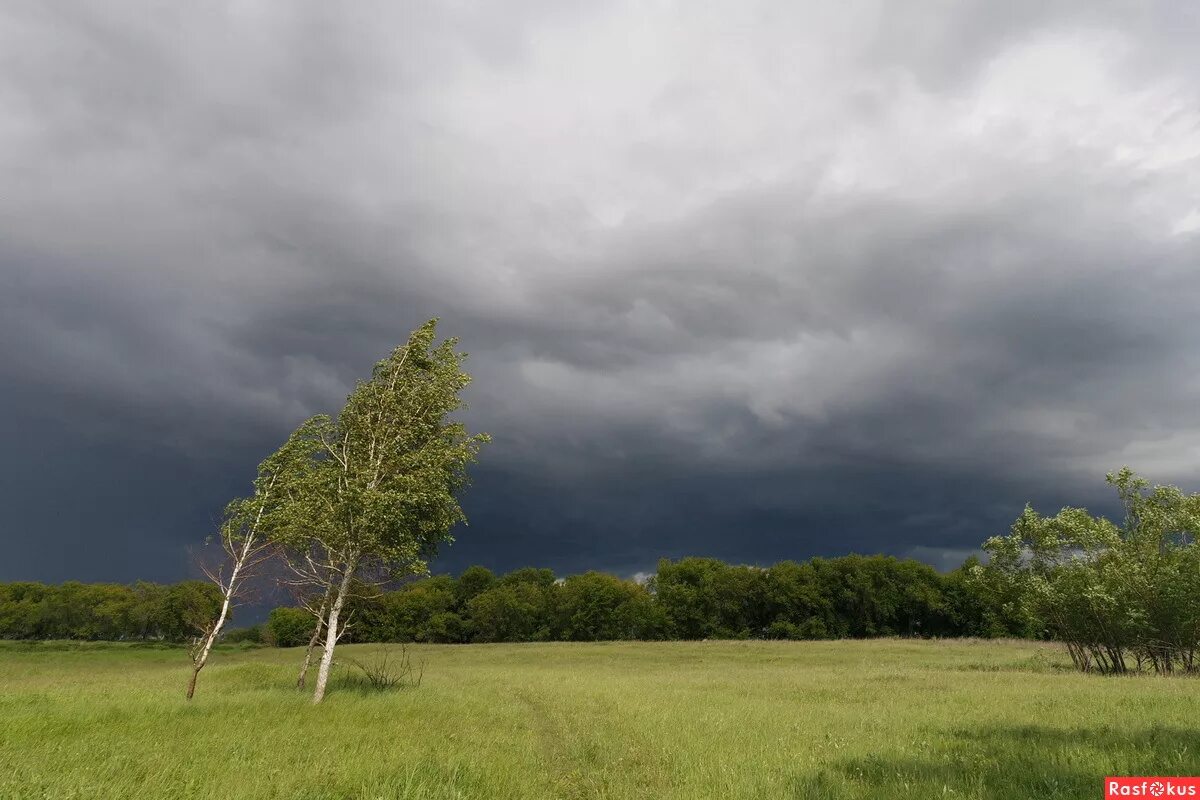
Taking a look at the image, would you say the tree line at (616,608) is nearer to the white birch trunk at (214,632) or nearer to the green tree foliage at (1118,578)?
the green tree foliage at (1118,578)

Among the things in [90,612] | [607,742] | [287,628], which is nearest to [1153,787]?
[607,742]

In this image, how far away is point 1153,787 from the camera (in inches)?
420

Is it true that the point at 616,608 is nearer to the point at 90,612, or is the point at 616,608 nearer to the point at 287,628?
the point at 287,628

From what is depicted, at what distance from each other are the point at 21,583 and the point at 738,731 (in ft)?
701

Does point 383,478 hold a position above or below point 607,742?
above

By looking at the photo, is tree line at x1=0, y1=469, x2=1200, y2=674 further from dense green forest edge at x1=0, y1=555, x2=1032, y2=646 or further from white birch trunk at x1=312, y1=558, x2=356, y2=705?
white birch trunk at x1=312, y1=558, x2=356, y2=705

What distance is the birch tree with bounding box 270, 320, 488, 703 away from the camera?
2673cm

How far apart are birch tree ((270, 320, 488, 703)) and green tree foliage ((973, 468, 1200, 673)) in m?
41.4

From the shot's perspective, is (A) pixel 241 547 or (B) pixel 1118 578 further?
(B) pixel 1118 578

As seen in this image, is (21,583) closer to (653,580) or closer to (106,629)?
(106,629)

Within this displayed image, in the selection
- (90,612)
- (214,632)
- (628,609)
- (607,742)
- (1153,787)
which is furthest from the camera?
(90,612)

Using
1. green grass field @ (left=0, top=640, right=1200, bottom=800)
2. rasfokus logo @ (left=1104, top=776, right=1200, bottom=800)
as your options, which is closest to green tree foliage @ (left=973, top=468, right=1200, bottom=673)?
green grass field @ (left=0, top=640, right=1200, bottom=800)

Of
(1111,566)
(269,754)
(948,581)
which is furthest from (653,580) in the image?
(269,754)

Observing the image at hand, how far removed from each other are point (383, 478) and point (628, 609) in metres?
125
